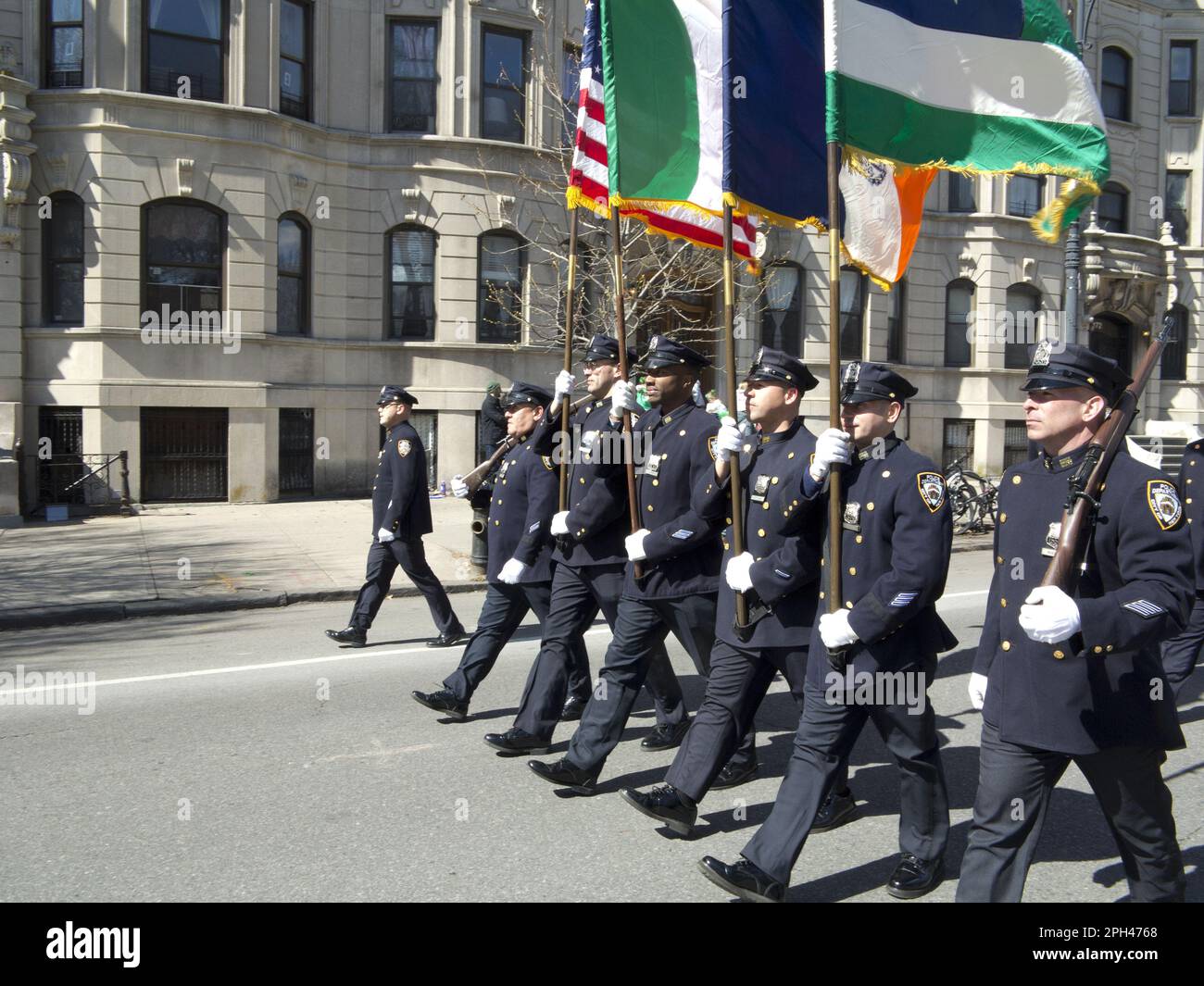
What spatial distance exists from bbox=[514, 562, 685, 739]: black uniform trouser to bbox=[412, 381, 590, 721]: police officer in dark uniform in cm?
26

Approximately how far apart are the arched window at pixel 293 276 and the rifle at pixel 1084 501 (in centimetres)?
1872

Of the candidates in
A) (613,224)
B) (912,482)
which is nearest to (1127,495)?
(912,482)

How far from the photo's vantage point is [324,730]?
22.5 feet

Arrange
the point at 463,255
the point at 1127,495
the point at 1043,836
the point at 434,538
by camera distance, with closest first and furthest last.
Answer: the point at 1127,495, the point at 1043,836, the point at 434,538, the point at 463,255

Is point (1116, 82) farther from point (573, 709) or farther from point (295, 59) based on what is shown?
point (573, 709)

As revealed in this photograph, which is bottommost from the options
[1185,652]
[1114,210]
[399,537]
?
[1185,652]

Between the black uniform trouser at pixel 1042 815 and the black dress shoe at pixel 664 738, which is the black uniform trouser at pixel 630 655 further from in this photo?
the black uniform trouser at pixel 1042 815

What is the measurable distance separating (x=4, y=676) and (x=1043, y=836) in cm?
710

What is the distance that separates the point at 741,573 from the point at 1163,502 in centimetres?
191

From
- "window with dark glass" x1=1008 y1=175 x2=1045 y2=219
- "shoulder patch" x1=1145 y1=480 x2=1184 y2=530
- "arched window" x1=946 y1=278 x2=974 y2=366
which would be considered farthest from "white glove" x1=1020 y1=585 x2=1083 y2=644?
"window with dark glass" x1=1008 y1=175 x2=1045 y2=219

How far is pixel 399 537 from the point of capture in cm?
942

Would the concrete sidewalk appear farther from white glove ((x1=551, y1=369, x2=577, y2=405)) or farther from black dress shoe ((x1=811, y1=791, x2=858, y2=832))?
black dress shoe ((x1=811, y1=791, x2=858, y2=832))

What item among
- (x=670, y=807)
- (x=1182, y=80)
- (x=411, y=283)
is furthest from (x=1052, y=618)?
(x=1182, y=80)
